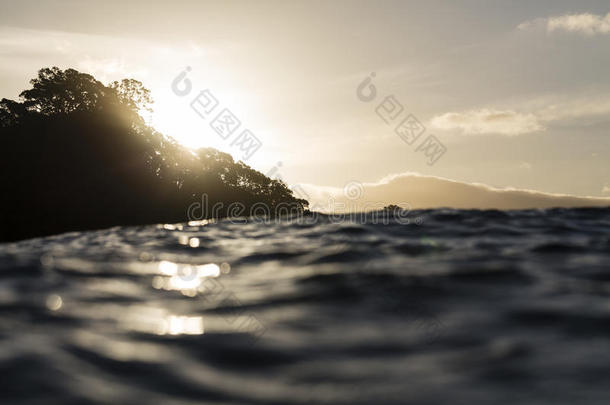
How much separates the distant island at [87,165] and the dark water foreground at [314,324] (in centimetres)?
3668

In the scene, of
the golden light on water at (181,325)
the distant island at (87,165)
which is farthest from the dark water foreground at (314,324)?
the distant island at (87,165)

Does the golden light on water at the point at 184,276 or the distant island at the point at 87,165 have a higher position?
the distant island at the point at 87,165

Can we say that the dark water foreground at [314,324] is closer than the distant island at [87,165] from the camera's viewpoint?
Yes

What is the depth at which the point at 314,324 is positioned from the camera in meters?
5.18

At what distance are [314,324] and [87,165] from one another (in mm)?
44517

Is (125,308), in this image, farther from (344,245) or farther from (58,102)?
(58,102)

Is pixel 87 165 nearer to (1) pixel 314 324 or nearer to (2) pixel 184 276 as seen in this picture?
(2) pixel 184 276

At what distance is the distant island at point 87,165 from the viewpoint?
43250 millimetres

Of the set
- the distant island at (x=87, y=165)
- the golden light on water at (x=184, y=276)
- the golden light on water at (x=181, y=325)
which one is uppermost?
the distant island at (x=87, y=165)

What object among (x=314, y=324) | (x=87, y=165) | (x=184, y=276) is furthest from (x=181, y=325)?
(x=87, y=165)

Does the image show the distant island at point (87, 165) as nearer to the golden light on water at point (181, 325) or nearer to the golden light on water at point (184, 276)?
the golden light on water at point (184, 276)

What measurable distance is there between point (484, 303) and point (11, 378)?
4661 mm

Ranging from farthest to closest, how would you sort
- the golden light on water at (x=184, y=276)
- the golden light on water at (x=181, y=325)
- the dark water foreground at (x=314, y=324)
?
the golden light on water at (x=184, y=276) → the golden light on water at (x=181, y=325) → the dark water foreground at (x=314, y=324)

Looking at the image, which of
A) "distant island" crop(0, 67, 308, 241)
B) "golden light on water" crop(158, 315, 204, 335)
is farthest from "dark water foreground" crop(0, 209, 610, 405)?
"distant island" crop(0, 67, 308, 241)
